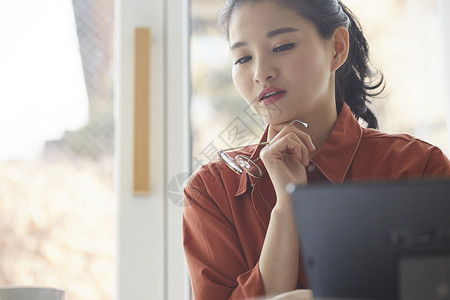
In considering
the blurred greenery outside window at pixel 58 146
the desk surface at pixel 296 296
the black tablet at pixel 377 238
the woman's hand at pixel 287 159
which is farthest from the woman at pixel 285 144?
the black tablet at pixel 377 238

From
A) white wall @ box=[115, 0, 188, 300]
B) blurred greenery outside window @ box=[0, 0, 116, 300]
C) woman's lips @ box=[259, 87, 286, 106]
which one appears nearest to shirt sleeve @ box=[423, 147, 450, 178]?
woman's lips @ box=[259, 87, 286, 106]

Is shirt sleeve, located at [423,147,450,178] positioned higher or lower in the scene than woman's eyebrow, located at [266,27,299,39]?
lower

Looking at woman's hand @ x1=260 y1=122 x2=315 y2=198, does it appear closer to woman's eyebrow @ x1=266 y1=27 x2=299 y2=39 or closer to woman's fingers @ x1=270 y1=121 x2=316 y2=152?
woman's fingers @ x1=270 y1=121 x2=316 y2=152

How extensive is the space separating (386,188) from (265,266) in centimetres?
62

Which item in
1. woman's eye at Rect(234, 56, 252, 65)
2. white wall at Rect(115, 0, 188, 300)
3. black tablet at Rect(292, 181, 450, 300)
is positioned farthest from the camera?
white wall at Rect(115, 0, 188, 300)

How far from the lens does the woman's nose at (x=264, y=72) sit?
4.77 feet

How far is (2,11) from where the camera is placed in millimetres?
1913

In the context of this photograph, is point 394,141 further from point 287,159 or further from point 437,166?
point 287,159

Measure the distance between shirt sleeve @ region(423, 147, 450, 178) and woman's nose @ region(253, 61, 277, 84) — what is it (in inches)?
16.4

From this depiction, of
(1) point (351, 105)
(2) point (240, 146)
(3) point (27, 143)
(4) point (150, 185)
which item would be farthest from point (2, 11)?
(1) point (351, 105)

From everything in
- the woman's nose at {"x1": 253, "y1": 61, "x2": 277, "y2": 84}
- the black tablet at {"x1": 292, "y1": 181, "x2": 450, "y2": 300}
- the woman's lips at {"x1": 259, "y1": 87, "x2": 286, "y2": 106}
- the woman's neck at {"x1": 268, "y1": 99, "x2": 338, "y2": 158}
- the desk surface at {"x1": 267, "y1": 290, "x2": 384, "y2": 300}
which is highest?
the woman's nose at {"x1": 253, "y1": 61, "x2": 277, "y2": 84}

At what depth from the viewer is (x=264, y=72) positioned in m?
1.46

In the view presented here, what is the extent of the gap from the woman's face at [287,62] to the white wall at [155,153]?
37cm

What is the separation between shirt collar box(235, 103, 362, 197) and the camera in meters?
1.40
